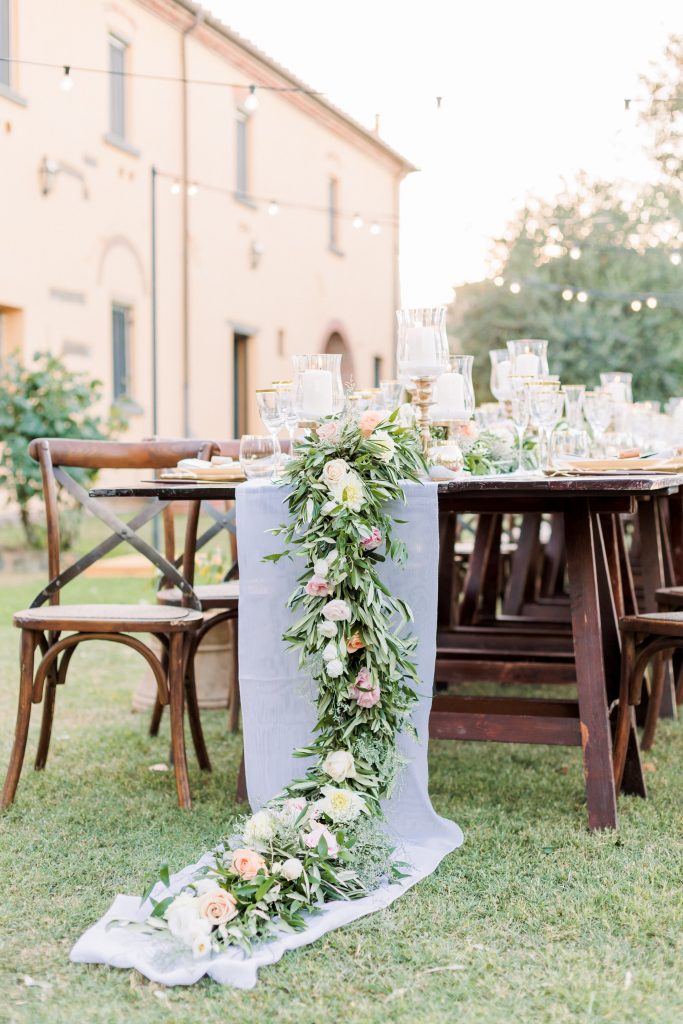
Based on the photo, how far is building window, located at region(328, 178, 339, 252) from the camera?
1808cm

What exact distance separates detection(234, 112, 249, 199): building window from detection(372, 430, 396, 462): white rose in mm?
13022

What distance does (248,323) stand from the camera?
15227mm

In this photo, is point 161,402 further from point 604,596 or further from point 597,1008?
point 597,1008

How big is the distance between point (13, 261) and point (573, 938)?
9435 millimetres

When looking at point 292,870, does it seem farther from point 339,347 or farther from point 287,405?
point 339,347

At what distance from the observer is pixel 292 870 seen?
93.7 inches

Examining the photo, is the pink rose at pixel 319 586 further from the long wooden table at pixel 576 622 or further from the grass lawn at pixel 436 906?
the grass lawn at pixel 436 906

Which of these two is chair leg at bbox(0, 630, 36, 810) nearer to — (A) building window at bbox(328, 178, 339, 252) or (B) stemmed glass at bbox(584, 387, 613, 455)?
(B) stemmed glass at bbox(584, 387, 613, 455)

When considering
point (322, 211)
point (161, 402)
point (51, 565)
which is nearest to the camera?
point (51, 565)

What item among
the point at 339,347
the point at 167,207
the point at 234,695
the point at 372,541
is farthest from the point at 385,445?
the point at 339,347

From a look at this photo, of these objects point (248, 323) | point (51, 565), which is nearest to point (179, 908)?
point (51, 565)

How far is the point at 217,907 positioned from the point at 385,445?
105 centimetres

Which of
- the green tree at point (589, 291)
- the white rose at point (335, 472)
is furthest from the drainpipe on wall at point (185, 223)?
the white rose at point (335, 472)

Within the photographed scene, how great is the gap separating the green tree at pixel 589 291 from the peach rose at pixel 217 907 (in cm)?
1548
